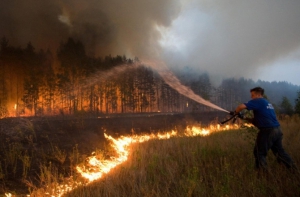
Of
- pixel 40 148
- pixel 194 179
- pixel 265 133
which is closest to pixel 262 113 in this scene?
pixel 265 133

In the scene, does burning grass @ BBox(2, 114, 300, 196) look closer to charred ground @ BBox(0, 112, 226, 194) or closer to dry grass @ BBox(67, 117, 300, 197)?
dry grass @ BBox(67, 117, 300, 197)

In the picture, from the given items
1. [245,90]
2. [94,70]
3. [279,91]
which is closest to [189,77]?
[94,70]

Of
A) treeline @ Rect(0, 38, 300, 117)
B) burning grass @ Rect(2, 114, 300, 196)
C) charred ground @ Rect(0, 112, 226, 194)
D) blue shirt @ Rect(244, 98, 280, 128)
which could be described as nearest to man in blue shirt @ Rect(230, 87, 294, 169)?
blue shirt @ Rect(244, 98, 280, 128)

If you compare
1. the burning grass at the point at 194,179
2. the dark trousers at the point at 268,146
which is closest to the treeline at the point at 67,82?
the burning grass at the point at 194,179

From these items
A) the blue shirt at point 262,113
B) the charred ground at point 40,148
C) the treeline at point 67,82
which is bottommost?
the charred ground at point 40,148

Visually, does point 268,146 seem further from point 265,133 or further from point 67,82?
point 67,82

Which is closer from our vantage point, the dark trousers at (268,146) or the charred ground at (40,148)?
the dark trousers at (268,146)

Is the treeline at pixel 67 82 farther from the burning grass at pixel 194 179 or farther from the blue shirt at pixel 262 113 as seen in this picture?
the blue shirt at pixel 262 113

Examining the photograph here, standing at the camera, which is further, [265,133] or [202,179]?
[265,133]

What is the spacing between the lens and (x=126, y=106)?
2532 inches

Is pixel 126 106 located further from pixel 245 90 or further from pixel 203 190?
pixel 245 90

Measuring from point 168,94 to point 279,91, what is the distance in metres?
110

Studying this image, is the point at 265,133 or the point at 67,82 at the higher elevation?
the point at 67,82

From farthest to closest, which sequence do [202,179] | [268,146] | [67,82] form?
1. [67,82]
2. [268,146]
3. [202,179]
